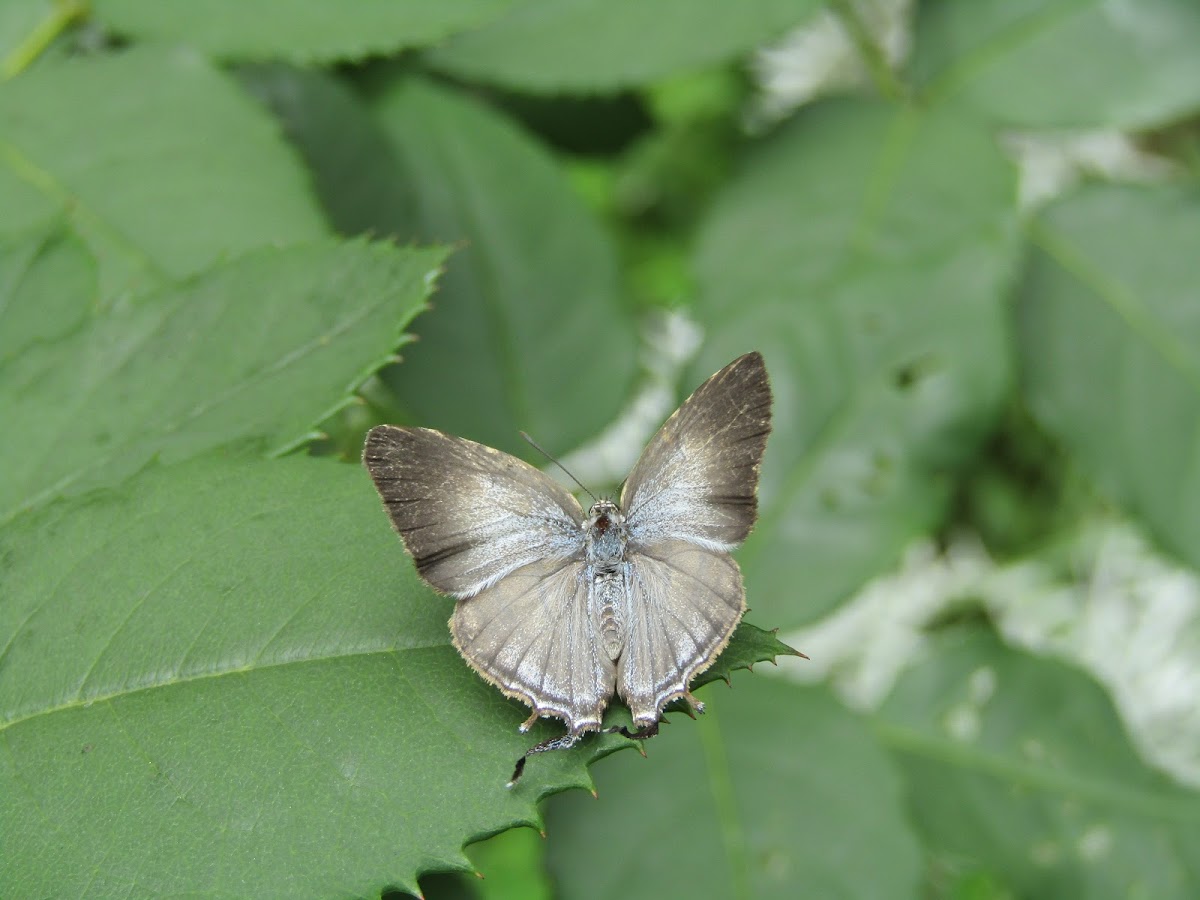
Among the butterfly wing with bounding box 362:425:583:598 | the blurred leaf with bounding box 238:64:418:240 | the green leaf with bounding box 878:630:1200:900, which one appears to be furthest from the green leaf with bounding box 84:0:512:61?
the green leaf with bounding box 878:630:1200:900

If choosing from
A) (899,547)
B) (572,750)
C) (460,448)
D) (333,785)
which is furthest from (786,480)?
(333,785)

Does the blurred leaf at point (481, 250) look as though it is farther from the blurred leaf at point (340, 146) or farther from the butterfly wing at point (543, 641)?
the butterfly wing at point (543, 641)

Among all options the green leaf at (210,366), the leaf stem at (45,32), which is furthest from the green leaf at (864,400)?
the leaf stem at (45,32)

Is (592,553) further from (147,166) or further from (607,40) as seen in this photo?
(607,40)

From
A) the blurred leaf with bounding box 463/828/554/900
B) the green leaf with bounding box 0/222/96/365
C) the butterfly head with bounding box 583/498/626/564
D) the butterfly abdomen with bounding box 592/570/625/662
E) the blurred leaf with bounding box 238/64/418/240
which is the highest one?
the green leaf with bounding box 0/222/96/365

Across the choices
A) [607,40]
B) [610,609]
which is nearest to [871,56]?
[607,40]

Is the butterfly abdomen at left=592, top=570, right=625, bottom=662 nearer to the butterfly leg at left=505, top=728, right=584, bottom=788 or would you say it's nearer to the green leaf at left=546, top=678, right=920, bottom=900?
the butterfly leg at left=505, top=728, right=584, bottom=788

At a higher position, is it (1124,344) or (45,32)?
(45,32)

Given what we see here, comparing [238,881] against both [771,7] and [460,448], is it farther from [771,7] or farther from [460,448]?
[771,7]
